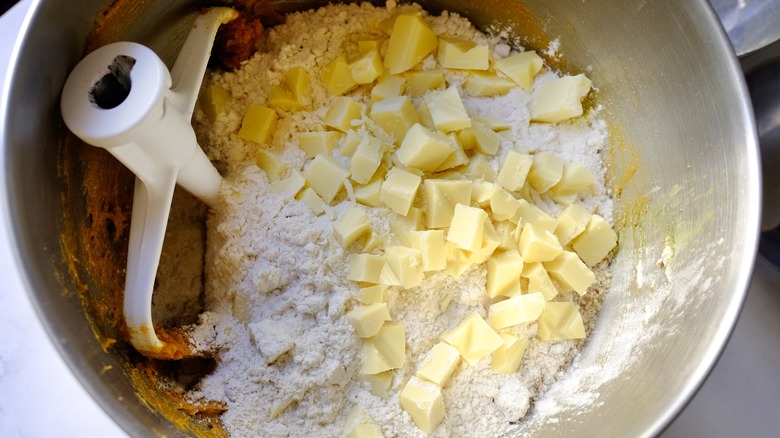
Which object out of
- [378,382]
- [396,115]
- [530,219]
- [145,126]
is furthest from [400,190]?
[145,126]

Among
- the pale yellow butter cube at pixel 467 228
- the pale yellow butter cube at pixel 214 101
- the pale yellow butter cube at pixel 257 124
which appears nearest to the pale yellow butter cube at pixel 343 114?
the pale yellow butter cube at pixel 257 124

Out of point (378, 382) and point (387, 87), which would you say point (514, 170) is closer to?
point (387, 87)

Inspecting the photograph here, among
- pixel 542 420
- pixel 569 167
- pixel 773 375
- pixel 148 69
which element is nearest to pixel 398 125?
pixel 569 167

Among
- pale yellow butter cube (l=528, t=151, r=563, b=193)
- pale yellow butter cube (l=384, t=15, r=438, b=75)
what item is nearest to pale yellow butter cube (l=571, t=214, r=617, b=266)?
pale yellow butter cube (l=528, t=151, r=563, b=193)

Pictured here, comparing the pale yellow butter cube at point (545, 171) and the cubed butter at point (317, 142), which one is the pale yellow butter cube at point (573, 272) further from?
the cubed butter at point (317, 142)

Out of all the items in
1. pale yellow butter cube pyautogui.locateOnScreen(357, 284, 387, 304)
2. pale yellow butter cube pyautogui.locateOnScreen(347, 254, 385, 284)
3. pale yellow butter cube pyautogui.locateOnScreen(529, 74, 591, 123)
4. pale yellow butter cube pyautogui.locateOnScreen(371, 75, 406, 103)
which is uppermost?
pale yellow butter cube pyautogui.locateOnScreen(529, 74, 591, 123)

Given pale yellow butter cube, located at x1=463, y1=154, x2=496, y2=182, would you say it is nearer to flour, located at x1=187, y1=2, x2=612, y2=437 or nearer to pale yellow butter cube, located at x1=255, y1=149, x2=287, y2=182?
flour, located at x1=187, y1=2, x2=612, y2=437

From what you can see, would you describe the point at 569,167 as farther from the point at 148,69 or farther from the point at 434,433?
the point at 148,69
